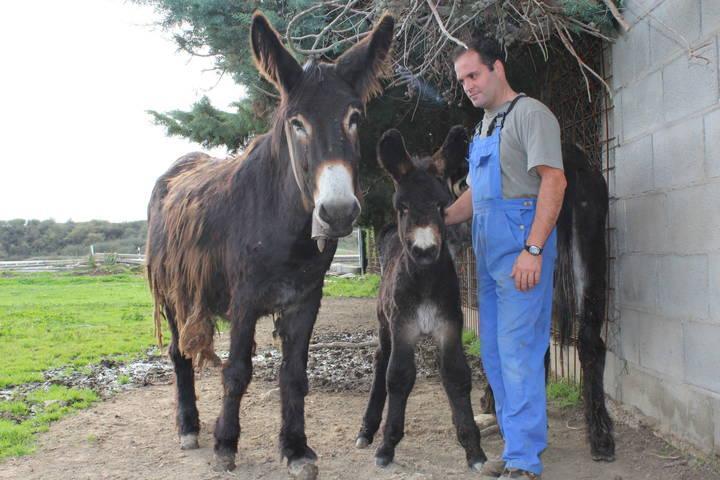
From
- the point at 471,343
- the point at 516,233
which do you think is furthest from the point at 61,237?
the point at 516,233

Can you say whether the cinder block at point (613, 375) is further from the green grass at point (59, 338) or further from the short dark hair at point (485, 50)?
the green grass at point (59, 338)

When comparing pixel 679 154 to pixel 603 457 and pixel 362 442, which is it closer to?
pixel 603 457

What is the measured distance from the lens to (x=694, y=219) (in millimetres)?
3375

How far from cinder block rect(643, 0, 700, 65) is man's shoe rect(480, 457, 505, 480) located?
2.56 metres

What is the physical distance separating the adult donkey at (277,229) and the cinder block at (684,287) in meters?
2.05

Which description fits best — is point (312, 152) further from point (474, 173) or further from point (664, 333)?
point (664, 333)

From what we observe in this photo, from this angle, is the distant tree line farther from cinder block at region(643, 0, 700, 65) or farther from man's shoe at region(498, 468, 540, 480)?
man's shoe at region(498, 468, 540, 480)

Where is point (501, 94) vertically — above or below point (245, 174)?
above

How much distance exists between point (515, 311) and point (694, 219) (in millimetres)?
1254

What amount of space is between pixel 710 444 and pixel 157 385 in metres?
5.12

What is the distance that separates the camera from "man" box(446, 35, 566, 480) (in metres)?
2.98

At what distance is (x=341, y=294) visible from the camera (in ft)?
56.6

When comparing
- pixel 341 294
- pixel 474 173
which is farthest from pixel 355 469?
pixel 341 294

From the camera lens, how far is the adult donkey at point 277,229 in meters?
3.11
